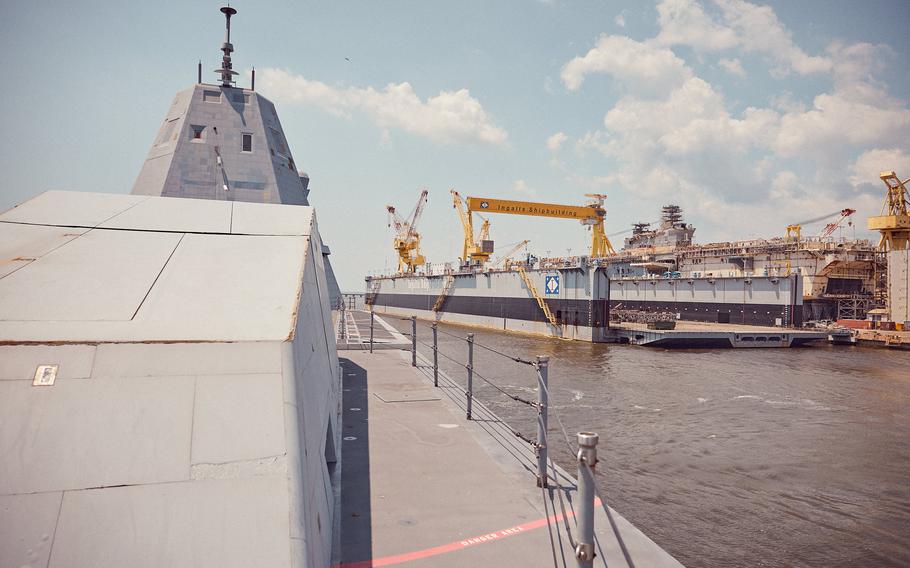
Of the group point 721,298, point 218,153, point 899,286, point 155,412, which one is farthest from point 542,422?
point 721,298

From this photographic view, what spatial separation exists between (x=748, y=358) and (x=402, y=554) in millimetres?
30451

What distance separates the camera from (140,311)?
9.17 feet

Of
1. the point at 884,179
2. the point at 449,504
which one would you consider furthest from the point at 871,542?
the point at 884,179

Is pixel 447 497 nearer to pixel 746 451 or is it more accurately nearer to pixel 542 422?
pixel 542 422

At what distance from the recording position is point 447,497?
4.54 m

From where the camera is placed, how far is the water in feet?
25.1

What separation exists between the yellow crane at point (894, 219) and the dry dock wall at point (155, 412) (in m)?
48.5

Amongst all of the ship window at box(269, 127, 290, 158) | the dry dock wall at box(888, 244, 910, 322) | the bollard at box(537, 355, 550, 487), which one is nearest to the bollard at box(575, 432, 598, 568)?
the bollard at box(537, 355, 550, 487)

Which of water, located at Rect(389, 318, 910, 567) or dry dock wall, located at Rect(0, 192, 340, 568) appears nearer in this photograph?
dry dock wall, located at Rect(0, 192, 340, 568)

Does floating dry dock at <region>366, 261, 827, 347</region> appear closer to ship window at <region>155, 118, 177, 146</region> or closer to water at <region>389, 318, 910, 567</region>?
water at <region>389, 318, 910, 567</region>

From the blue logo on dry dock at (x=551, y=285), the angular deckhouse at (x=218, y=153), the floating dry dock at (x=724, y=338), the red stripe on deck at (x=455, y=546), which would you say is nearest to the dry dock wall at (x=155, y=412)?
the red stripe on deck at (x=455, y=546)

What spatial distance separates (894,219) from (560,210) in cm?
2894

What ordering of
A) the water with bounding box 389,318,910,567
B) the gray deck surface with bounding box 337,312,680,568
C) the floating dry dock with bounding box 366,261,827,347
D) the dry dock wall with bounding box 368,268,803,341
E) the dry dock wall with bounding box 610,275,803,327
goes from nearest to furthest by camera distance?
the gray deck surface with bounding box 337,312,680,568 → the water with bounding box 389,318,910,567 → the floating dry dock with bounding box 366,261,827,347 → the dry dock wall with bounding box 368,268,803,341 → the dry dock wall with bounding box 610,275,803,327

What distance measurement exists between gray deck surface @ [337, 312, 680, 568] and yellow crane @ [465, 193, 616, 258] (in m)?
47.6
